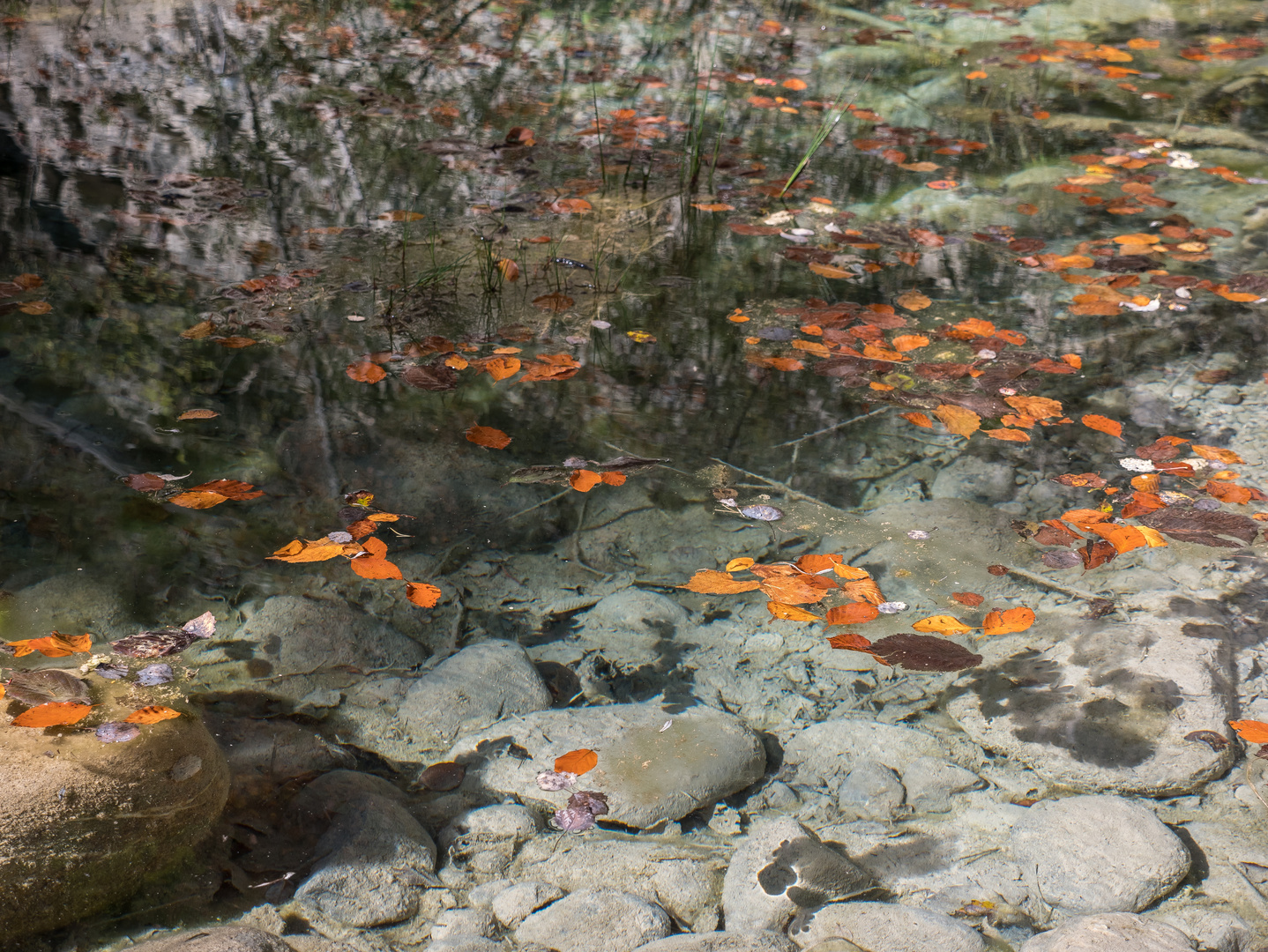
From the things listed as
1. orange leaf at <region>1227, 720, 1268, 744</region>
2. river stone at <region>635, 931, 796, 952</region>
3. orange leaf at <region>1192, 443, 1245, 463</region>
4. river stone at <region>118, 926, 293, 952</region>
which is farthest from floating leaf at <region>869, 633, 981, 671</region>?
river stone at <region>118, 926, 293, 952</region>

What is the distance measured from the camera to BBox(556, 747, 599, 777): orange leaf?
6.95ft

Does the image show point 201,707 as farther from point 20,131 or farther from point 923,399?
point 20,131

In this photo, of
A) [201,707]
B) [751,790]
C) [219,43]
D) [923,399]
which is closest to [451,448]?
[201,707]

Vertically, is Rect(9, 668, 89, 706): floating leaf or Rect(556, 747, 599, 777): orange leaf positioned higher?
Rect(9, 668, 89, 706): floating leaf

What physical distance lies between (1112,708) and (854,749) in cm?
62

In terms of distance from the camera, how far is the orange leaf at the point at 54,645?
2230mm

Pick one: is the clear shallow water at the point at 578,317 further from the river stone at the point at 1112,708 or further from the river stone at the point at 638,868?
the river stone at the point at 638,868

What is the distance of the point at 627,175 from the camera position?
4.80 meters

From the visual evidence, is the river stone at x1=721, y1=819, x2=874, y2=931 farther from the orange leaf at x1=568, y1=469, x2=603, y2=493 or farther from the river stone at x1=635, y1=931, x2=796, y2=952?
the orange leaf at x1=568, y1=469, x2=603, y2=493

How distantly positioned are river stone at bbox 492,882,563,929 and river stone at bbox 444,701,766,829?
0.75 ft

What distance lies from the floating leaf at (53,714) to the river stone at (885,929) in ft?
4.71

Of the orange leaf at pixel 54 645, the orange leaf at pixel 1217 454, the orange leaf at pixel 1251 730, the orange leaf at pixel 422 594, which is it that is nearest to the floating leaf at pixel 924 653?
the orange leaf at pixel 1251 730

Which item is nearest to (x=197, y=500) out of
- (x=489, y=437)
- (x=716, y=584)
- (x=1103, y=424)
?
(x=489, y=437)

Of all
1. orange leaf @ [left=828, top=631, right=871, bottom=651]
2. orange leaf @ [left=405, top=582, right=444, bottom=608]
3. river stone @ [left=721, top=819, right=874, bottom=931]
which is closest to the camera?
river stone @ [left=721, top=819, right=874, bottom=931]
